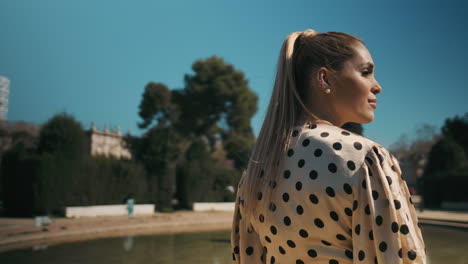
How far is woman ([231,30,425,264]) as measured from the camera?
0.99m

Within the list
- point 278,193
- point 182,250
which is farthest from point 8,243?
point 278,193

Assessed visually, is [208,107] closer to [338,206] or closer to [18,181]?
[18,181]

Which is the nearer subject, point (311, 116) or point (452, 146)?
point (311, 116)

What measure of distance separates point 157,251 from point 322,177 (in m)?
8.46

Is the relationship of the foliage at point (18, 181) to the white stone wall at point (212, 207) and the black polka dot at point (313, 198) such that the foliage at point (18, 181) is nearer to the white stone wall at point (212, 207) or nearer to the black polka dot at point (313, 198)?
the white stone wall at point (212, 207)

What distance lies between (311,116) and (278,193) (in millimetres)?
273

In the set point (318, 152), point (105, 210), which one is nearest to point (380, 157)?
point (318, 152)

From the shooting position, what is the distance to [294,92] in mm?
1281

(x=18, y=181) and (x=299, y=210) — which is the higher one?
(x=18, y=181)

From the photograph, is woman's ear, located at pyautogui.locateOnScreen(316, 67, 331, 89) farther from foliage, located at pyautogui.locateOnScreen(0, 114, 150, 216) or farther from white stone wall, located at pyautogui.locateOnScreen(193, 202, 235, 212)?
white stone wall, located at pyautogui.locateOnScreen(193, 202, 235, 212)

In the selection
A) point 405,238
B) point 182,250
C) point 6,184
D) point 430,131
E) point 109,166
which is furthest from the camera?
point 430,131

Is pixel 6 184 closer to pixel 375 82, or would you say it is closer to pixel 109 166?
pixel 109 166

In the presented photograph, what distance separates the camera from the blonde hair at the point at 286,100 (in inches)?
48.9

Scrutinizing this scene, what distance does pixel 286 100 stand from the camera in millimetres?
1302
